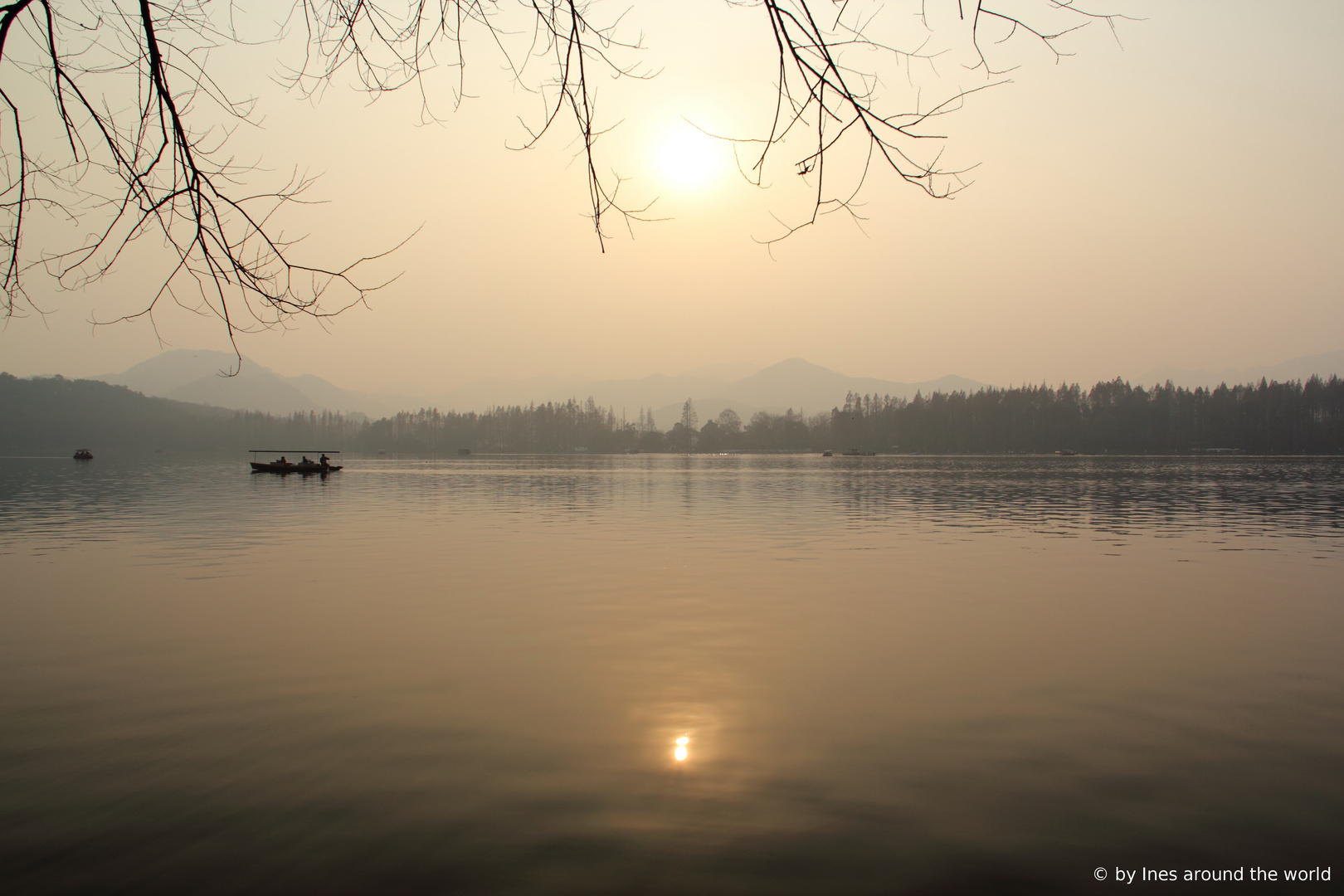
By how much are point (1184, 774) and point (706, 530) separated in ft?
69.4

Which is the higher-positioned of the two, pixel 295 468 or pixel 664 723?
pixel 295 468

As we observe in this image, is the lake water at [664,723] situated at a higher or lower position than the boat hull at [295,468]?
lower

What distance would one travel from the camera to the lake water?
563 centimetres

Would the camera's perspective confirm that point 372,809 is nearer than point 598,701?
Yes

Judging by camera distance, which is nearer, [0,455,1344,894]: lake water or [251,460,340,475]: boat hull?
[0,455,1344,894]: lake water

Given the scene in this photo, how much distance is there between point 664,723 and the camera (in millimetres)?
8445

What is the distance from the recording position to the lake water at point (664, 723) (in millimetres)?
5629

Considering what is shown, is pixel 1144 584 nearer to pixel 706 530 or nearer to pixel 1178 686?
pixel 1178 686

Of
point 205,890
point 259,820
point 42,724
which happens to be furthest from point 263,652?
point 205,890

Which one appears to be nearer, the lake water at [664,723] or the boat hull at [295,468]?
the lake water at [664,723]

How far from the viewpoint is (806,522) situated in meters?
30.0

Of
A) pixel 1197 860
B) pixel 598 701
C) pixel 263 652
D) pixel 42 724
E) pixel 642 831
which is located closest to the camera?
pixel 1197 860

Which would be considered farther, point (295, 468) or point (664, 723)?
point (295, 468)

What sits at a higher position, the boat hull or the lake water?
the boat hull
